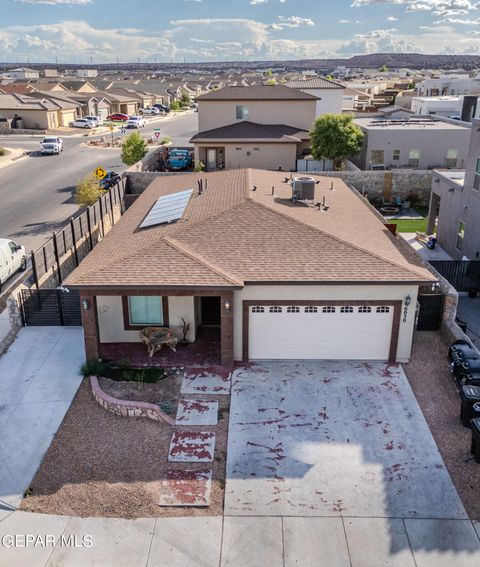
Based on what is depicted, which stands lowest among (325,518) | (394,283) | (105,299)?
(325,518)

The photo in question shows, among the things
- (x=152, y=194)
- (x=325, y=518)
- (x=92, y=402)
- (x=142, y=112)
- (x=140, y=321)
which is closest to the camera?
(x=325, y=518)

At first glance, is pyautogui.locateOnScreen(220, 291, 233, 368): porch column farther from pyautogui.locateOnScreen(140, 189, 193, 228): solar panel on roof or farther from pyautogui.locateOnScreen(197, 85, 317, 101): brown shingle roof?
pyautogui.locateOnScreen(197, 85, 317, 101): brown shingle roof

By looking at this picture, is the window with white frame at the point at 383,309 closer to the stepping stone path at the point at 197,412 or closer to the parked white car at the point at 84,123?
the stepping stone path at the point at 197,412

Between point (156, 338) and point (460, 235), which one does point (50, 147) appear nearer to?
point (460, 235)

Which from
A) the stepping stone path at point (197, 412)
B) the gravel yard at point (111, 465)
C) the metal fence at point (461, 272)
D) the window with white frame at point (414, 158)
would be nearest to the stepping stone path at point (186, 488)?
the gravel yard at point (111, 465)

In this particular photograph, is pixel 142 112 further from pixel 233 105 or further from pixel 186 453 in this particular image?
pixel 186 453

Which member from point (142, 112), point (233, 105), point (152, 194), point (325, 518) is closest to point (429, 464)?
point (325, 518)

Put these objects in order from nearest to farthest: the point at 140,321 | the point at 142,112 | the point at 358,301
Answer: the point at 358,301 < the point at 140,321 < the point at 142,112
